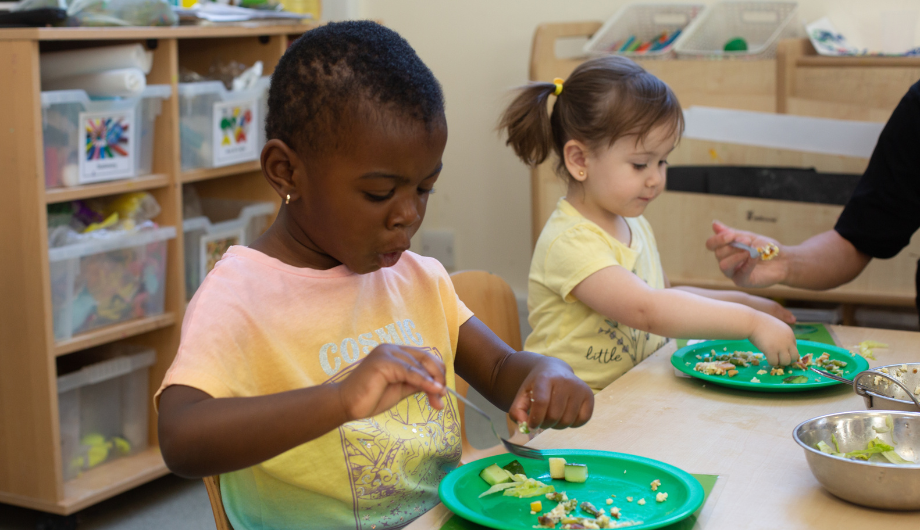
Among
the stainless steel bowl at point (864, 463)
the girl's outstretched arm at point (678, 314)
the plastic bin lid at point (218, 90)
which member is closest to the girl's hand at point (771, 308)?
the girl's outstretched arm at point (678, 314)

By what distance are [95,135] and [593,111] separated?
1.11 meters

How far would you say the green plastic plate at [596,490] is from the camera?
730 mm

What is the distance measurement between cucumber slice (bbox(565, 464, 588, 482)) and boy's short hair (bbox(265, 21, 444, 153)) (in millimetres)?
355

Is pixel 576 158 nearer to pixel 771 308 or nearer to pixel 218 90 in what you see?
pixel 771 308

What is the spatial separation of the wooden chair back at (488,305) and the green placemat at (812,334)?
0.94 ft

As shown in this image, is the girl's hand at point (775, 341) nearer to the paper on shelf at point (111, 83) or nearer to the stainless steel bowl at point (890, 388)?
the stainless steel bowl at point (890, 388)

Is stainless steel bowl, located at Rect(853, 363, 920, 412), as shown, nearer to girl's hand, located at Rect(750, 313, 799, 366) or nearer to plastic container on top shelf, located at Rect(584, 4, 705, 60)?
girl's hand, located at Rect(750, 313, 799, 366)

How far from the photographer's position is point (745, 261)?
151cm

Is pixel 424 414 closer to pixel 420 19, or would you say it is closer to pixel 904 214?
pixel 904 214

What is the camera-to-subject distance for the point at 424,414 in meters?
0.98

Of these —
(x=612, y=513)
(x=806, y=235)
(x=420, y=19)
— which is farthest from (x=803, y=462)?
(x=420, y=19)

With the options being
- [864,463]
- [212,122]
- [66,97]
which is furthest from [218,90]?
[864,463]

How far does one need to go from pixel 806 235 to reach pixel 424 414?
5.00 feet

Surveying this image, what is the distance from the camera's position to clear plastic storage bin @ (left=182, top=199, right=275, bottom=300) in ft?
7.38
